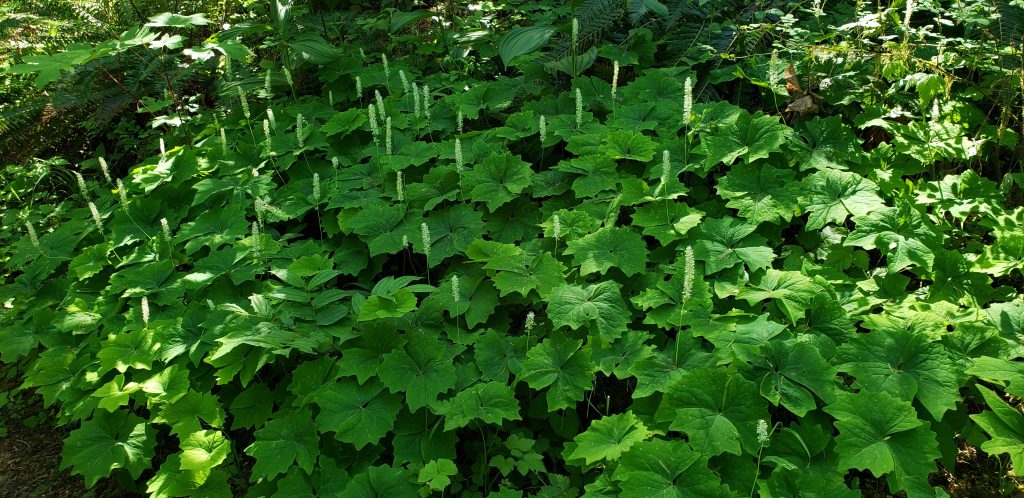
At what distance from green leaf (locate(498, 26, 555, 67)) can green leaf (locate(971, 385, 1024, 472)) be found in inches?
102

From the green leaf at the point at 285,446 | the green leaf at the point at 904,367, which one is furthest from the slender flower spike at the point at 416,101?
the green leaf at the point at 904,367

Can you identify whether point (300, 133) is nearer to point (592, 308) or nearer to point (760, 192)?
point (592, 308)

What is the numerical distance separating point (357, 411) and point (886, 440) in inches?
70.7

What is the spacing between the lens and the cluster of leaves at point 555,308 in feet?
7.13

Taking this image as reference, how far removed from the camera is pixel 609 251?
2795 mm

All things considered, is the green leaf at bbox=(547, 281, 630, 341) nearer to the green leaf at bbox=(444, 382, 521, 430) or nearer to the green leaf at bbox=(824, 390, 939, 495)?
the green leaf at bbox=(444, 382, 521, 430)

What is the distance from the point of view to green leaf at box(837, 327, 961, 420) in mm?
2143

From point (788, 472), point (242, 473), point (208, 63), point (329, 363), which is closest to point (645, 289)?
point (788, 472)

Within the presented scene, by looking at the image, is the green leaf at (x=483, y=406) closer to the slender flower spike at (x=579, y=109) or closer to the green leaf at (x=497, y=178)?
the green leaf at (x=497, y=178)

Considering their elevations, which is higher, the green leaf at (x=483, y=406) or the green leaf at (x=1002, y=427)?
the green leaf at (x=1002, y=427)

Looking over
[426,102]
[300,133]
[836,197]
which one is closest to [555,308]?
[836,197]

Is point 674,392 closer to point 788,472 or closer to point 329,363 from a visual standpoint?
point 788,472

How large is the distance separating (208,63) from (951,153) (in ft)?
16.1

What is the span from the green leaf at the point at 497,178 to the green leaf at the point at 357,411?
107cm
